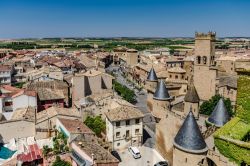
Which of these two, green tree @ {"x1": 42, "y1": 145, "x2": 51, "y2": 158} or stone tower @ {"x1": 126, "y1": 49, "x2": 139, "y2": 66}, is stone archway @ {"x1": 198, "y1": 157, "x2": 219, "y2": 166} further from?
stone tower @ {"x1": 126, "y1": 49, "x2": 139, "y2": 66}

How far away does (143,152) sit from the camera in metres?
34.7

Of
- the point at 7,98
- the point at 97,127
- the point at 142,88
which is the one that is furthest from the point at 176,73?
the point at 7,98

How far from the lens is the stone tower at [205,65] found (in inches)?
1848

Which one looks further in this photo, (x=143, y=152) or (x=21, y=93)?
(x=21, y=93)

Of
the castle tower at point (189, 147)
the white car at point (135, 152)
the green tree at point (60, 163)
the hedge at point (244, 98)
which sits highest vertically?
the hedge at point (244, 98)

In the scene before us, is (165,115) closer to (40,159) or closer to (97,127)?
(97,127)

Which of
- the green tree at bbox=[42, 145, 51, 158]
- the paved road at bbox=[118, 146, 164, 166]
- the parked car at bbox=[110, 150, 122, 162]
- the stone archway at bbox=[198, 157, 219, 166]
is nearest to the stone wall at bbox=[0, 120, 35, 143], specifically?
the green tree at bbox=[42, 145, 51, 158]

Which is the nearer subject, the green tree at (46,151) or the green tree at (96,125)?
the green tree at (46,151)

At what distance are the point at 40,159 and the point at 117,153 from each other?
912 centimetres

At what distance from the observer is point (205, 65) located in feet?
161

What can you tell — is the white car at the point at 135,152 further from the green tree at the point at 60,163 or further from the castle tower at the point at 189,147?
the castle tower at the point at 189,147

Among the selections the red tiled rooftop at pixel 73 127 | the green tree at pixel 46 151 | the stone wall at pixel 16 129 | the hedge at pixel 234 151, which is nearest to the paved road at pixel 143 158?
the red tiled rooftop at pixel 73 127

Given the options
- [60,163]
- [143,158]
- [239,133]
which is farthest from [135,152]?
[239,133]

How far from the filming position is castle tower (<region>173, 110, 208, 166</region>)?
1941 centimetres
